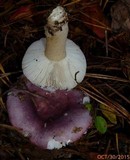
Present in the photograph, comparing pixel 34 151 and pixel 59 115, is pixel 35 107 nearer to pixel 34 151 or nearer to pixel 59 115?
pixel 59 115

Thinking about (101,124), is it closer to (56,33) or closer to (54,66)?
(54,66)

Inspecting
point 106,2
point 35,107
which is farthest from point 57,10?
point 106,2

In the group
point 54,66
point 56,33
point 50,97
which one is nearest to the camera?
point 56,33

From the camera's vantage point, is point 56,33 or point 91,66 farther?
point 91,66
